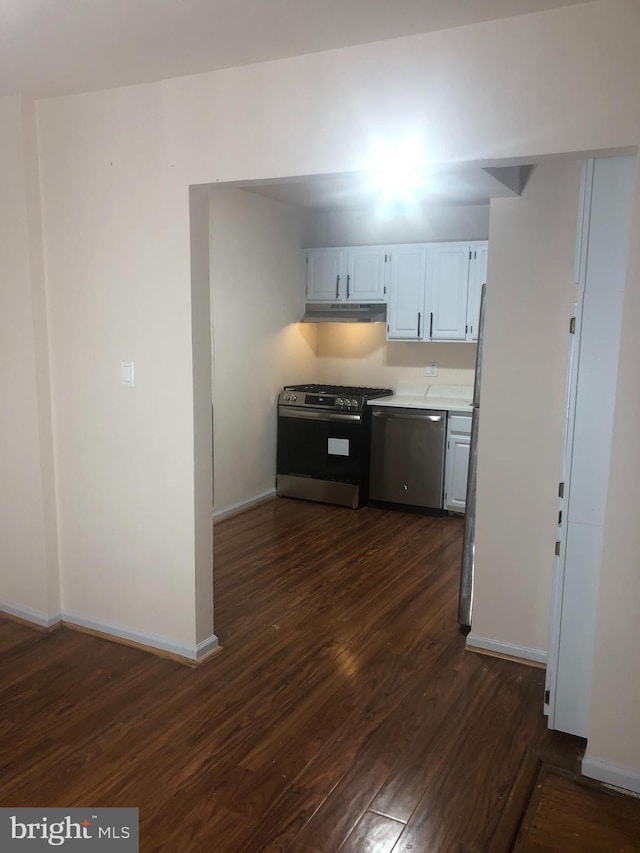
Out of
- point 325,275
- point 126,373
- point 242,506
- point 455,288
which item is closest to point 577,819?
point 126,373

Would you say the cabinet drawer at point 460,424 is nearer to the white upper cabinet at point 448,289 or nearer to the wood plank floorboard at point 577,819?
the white upper cabinet at point 448,289

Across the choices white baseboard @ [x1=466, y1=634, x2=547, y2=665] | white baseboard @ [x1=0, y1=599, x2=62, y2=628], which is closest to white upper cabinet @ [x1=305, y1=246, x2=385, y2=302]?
white baseboard @ [x1=466, y1=634, x2=547, y2=665]

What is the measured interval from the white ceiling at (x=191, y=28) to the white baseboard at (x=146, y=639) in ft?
8.14

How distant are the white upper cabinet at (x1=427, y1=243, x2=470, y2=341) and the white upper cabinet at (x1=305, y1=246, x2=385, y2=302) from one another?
1.50 ft

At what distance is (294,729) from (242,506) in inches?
121

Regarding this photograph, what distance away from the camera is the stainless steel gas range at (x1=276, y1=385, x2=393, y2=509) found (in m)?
5.64

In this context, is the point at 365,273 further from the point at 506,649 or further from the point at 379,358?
the point at 506,649

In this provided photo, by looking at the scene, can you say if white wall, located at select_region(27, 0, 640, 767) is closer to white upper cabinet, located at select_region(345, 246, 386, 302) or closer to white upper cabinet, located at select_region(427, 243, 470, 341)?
white upper cabinet, located at select_region(427, 243, 470, 341)

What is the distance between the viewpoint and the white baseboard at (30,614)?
3.46m

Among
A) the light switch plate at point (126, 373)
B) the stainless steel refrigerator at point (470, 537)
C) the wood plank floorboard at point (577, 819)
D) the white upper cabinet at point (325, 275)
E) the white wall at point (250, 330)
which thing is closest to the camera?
the wood plank floorboard at point (577, 819)

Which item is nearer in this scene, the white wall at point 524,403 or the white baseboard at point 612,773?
the white baseboard at point 612,773

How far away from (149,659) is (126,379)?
1307 mm

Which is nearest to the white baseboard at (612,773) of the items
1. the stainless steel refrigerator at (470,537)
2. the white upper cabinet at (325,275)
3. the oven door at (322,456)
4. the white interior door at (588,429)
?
the white interior door at (588,429)

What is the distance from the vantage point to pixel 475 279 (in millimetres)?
5387
